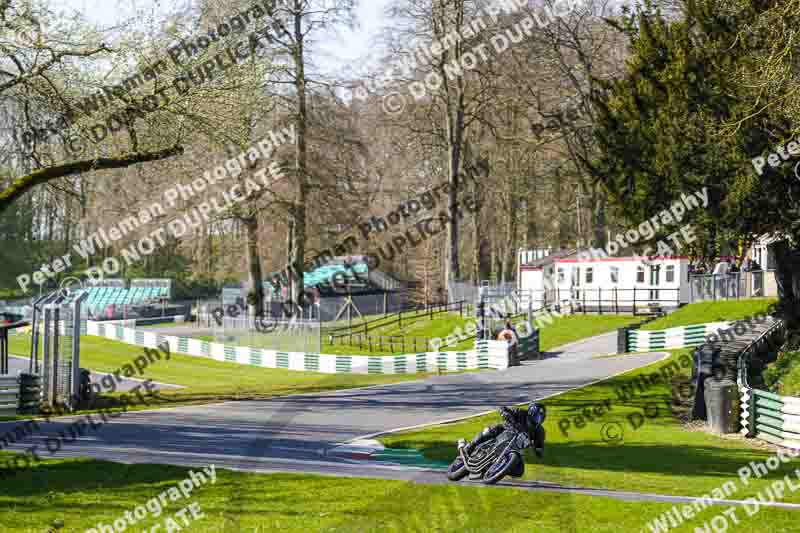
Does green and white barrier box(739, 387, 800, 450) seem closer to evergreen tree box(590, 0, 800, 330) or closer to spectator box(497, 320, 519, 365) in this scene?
evergreen tree box(590, 0, 800, 330)

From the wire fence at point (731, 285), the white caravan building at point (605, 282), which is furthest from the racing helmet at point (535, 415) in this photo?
the wire fence at point (731, 285)

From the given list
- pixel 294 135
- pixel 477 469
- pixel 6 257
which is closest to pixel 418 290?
pixel 294 135

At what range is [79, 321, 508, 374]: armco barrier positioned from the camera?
30438 mm

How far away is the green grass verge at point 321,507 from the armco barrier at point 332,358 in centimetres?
1893

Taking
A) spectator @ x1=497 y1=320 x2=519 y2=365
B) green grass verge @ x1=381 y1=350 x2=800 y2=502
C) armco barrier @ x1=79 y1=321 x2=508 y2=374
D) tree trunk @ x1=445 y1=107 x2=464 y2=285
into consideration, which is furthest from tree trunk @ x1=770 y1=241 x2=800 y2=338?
Result: tree trunk @ x1=445 y1=107 x2=464 y2=285

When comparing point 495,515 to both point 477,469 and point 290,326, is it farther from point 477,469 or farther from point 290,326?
point 290,326

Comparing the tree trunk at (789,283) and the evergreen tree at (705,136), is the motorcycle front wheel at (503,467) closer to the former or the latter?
the evergreen tree at (705,136)

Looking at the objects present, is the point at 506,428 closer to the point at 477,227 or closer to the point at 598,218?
the point at 598,218

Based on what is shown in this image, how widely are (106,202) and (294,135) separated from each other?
11.7 metres

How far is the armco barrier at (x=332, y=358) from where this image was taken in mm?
30438

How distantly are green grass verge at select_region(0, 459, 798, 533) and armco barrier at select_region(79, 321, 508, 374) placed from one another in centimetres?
1893

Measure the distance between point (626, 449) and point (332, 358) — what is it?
19.5 metres

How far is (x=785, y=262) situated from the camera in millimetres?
27906

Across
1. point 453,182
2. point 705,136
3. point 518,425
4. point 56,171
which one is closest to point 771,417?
point 518,425
